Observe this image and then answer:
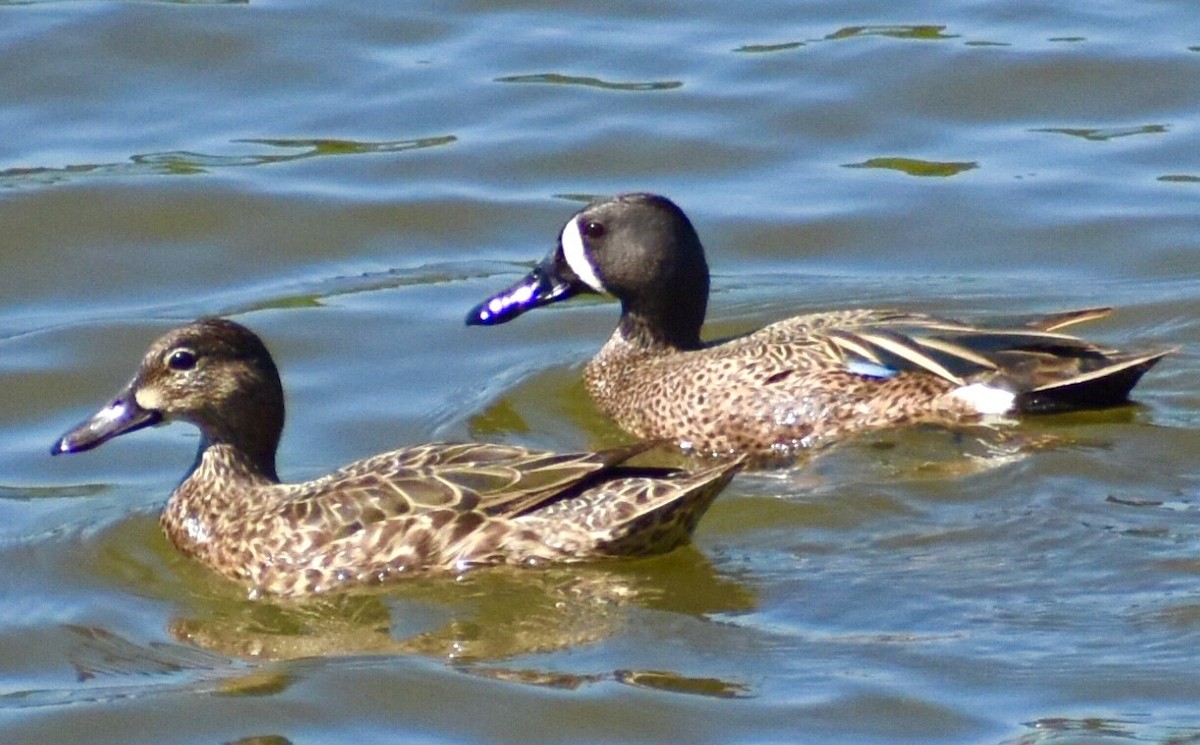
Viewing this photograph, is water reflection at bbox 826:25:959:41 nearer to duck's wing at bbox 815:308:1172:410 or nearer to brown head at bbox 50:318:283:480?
duck's wing at bbox 815:308:1172:410

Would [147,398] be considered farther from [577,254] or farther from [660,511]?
[577,254]

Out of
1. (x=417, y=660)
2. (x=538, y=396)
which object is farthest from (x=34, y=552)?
(x=538, y=396)

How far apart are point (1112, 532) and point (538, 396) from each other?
3.26 metres

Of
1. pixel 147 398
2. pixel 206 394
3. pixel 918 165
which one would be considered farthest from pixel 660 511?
pixel 918 165

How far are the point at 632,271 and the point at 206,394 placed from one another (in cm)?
274

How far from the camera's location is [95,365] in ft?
38.2

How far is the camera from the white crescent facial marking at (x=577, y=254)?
458 inches

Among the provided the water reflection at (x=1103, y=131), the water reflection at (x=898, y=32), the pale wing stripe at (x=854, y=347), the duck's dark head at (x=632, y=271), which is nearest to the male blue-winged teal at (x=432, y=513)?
the pale wing stripe at (x=854, y=347)

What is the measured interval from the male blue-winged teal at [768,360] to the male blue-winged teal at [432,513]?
5.46ft

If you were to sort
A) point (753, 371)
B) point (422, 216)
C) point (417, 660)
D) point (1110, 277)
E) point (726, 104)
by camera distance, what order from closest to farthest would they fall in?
1. point (417, 660)
2. point (753, 371)
3. point (1110, 277)
4. point (422, 216)
5. point (726, 104)

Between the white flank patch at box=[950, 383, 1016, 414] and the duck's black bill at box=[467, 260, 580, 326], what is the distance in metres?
2.01

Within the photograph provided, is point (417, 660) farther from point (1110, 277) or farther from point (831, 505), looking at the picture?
point (1110, 277)

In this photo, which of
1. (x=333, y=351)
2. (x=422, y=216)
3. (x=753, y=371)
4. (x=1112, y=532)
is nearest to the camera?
(x=1112, y=532)

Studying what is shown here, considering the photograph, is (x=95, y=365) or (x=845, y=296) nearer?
(x=95, y=365)
